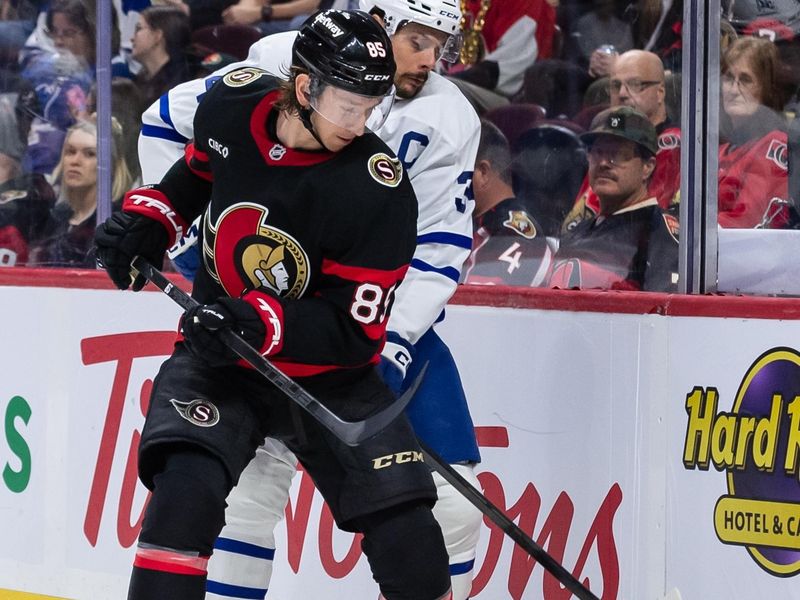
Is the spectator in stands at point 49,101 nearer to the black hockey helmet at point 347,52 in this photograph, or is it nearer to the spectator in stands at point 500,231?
the spectator in stands at point 500,231

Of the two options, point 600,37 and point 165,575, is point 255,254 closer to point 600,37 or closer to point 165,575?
point 165,575

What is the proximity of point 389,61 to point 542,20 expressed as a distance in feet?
3.74

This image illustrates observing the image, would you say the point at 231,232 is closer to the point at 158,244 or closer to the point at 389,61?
the point at 158,244

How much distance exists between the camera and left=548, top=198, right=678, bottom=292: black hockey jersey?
295 centimetres

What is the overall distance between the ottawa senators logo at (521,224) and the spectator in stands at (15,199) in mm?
1283

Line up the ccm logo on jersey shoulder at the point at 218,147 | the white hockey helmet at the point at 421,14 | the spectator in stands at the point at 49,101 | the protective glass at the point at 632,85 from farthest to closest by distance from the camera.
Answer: the spectator in stands at the point at 49,101, the protective glass at the point at 632,85, the white hockey helmet at the point at 421,14, the ccm logo on jersey shoulder at the point at 218,147

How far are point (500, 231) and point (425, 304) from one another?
62 cm

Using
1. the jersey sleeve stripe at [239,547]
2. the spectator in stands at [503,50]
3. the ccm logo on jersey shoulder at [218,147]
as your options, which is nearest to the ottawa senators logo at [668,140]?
the spectator in stands at [503,50]

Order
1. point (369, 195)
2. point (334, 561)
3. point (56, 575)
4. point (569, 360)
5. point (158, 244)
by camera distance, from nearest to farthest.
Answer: point (369, 195) → point (158, 244) → point (569, 360) → point (334, 561) → point (56, 575)

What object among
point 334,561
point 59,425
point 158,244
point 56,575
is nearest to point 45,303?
point 59,425

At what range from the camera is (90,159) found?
3.72m

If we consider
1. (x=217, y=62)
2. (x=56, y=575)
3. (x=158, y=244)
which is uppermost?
(x=217, y=62)

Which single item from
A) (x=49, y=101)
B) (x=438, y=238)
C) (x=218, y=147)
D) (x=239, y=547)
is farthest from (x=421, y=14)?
(x=49, y=101)

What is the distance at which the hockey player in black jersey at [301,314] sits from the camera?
7.43 ft
